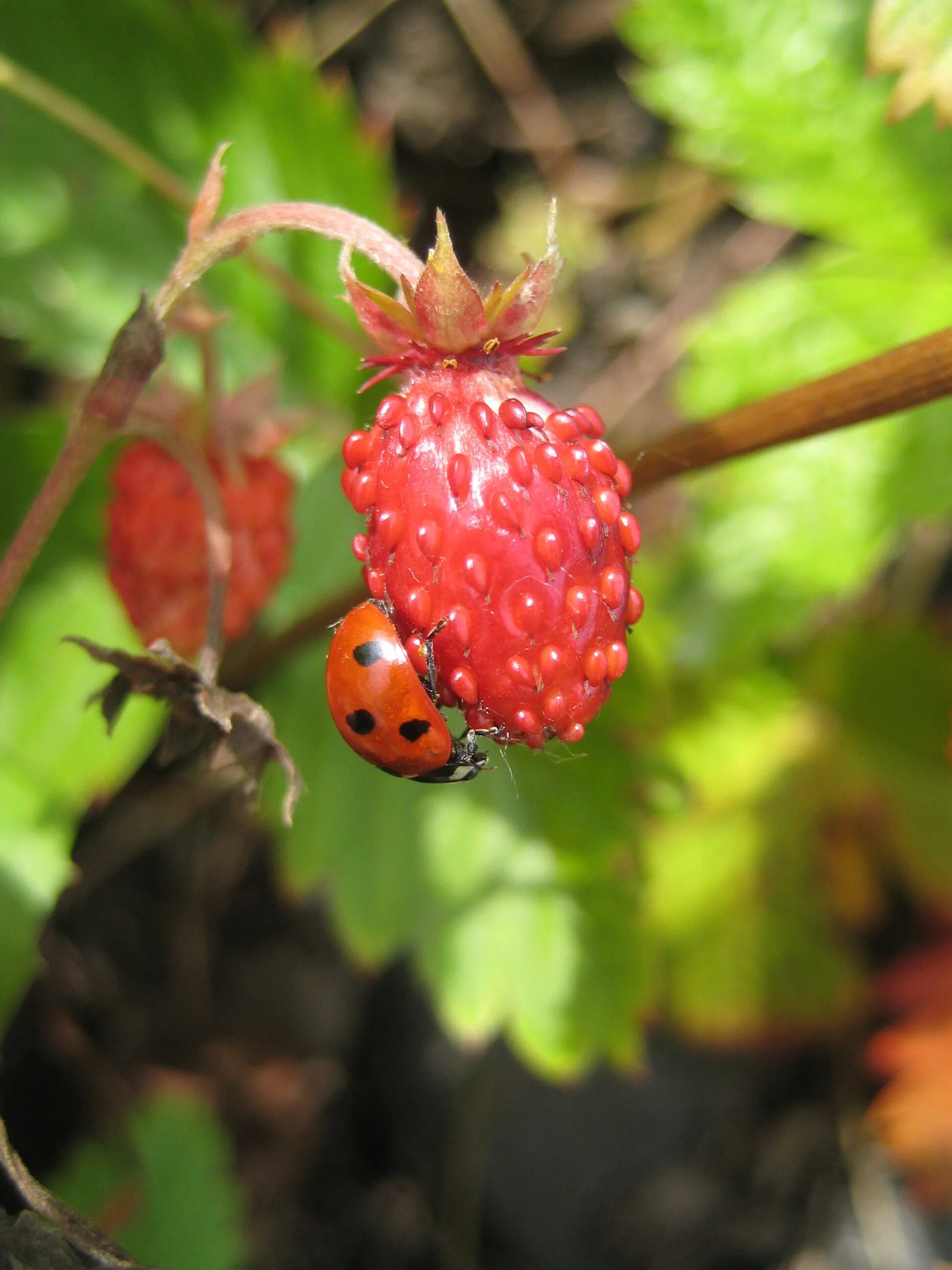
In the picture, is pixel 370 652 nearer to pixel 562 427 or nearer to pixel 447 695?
pixel 447 695

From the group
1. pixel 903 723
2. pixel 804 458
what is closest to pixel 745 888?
pixel 903 723

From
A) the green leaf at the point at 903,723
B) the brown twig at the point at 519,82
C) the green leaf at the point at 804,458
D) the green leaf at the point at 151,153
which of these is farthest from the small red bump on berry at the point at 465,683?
the brown twig at the point at 519,82

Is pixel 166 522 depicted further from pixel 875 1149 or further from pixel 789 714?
pixel 875 1149

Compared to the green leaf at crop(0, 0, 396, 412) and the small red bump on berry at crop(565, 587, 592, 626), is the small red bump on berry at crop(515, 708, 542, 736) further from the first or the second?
the green leaf at crop(0, 0, 396, 412)

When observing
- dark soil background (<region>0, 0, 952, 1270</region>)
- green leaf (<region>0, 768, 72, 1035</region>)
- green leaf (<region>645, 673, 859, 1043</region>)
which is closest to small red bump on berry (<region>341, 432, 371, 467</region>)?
green leaf (<region>0, 768, 72, 1035</region>)

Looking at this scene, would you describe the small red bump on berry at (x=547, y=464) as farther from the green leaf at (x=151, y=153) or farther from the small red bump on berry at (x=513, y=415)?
the green leaf at (x=151, y=153)

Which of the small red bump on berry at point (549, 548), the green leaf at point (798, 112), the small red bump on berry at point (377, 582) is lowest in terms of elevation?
the small red bump on berry at point (377, 582)
